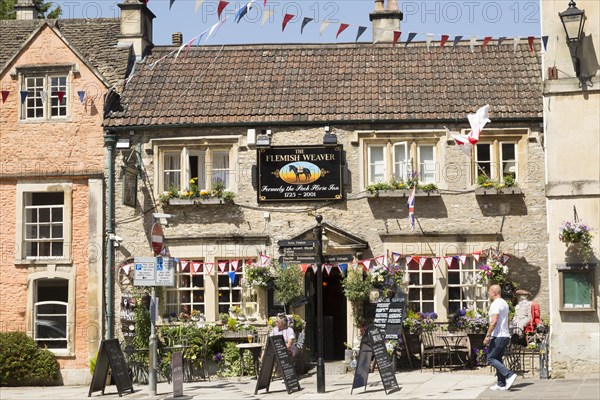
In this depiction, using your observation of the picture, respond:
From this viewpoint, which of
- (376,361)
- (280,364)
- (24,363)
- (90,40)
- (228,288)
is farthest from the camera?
(90,40)

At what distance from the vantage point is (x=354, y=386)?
18422 millimetres

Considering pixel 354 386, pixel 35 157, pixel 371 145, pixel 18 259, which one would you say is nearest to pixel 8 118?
pixel 35 157

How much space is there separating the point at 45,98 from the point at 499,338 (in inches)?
502

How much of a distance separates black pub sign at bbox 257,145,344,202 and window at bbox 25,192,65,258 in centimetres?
490

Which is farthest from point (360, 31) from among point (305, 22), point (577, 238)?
point (577, 238)

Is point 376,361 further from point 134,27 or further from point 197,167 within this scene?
point 134,27

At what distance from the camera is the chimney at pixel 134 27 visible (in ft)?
85.7

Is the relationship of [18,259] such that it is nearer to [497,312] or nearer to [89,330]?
[89,330]

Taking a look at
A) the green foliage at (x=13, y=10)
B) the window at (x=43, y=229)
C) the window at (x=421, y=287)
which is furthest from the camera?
the green foliage at (x=13, y=10)

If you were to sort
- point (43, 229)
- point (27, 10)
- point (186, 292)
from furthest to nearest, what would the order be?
point (27, 10) → point (43, 229) → point (186, 292)

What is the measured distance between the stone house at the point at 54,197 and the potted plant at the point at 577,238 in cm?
1066

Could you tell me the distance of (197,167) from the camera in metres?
24.4

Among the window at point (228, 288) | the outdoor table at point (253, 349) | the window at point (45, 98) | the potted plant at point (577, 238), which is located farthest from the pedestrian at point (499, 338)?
the window at point (45, 98)

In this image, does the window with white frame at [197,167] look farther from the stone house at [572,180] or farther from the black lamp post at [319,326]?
the stone house at [572,180]
